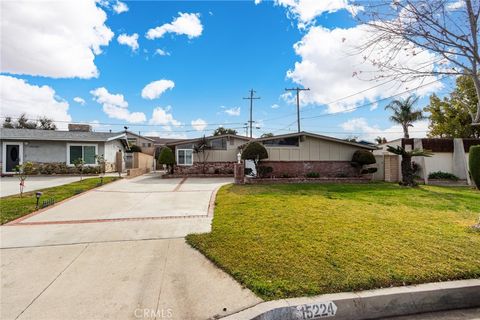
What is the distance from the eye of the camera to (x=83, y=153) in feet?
61.9

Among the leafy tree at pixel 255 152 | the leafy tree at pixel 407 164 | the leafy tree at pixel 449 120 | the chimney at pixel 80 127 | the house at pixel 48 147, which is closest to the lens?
the leafy tree at pixel 407 164

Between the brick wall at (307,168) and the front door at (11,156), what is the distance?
17702 mm

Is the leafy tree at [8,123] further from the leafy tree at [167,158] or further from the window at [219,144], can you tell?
the window at [219,144]

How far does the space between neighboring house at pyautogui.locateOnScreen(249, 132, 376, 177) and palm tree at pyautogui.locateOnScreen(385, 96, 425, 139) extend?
14.1 meters

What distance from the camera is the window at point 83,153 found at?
18.5 m

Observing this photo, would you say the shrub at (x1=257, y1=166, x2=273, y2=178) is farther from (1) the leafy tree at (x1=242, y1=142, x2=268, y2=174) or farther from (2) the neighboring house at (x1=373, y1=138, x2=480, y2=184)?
(2) the neighboring house at (x1=373, y1=138, x2=480, y2=184)

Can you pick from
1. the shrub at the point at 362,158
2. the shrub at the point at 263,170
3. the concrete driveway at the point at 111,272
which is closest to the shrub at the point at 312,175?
the shrub at the point at 263,170

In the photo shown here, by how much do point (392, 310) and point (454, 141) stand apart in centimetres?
1818

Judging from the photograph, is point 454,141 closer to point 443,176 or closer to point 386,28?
point 443,176

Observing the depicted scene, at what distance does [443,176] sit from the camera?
50.1 feet

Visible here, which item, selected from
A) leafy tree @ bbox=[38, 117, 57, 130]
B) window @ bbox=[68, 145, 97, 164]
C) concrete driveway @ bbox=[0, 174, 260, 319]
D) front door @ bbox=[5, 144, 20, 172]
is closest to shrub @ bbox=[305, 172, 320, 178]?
concrete driveway @ bbox=[0, 174, 260, 319]

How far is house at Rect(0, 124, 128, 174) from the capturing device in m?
17.4

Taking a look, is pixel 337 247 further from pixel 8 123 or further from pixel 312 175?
pixel 8 123

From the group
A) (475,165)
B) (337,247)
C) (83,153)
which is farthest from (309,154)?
(83,153)
